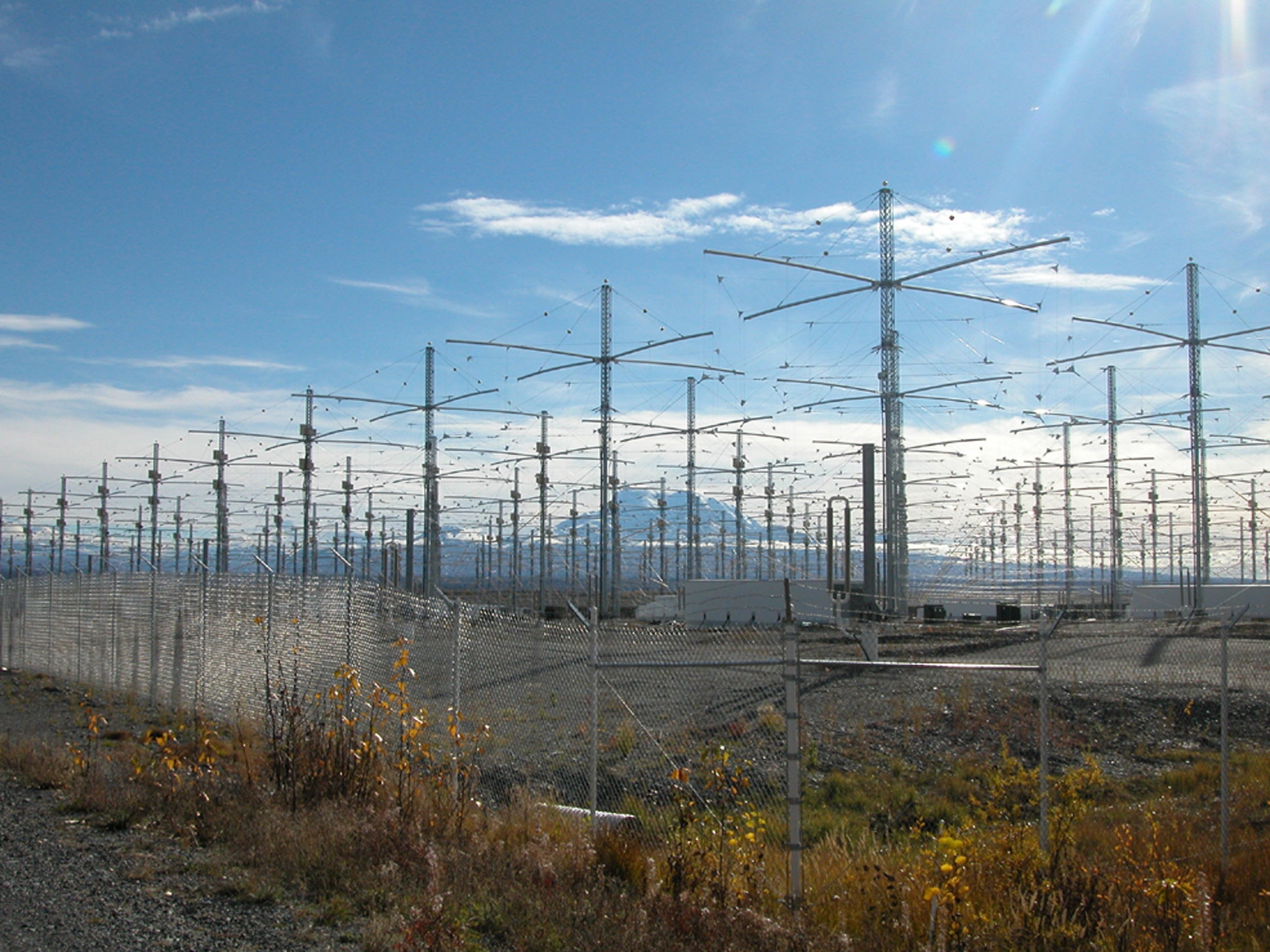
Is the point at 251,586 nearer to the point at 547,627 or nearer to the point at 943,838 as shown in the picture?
the point at 547,627

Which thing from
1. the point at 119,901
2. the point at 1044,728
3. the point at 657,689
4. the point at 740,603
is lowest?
the point at 657,689

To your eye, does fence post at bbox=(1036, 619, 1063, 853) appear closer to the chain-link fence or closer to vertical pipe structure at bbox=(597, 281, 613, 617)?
the chain-link fence

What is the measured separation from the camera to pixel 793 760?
6.34m

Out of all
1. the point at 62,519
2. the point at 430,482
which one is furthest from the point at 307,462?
the point at 62,519

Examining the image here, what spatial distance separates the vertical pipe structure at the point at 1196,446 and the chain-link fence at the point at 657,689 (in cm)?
1410

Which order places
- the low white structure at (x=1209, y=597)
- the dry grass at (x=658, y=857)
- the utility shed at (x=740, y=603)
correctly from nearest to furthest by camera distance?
the dry grass at (x=658, y=857) < the utility shed at (x=740, y=603) < the low white structure at (x=1209, y=597)

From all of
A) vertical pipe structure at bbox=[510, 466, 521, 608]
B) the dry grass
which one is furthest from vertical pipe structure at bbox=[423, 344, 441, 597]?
the dry grass

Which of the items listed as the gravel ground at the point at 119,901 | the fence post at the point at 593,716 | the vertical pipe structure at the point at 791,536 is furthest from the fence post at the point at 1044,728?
the vertical pipe structure at the point at 791,536

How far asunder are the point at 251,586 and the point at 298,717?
6227 millimetres

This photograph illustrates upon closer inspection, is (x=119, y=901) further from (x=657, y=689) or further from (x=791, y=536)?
(x=791, y=536)

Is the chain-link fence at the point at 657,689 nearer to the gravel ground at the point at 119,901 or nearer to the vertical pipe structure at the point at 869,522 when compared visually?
the gravel ground at the point at 119,901

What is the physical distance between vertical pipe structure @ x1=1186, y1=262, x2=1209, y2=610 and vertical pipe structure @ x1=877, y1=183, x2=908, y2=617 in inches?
369

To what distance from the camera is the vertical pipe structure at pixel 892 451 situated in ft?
90.9

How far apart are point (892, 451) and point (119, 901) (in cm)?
2525
